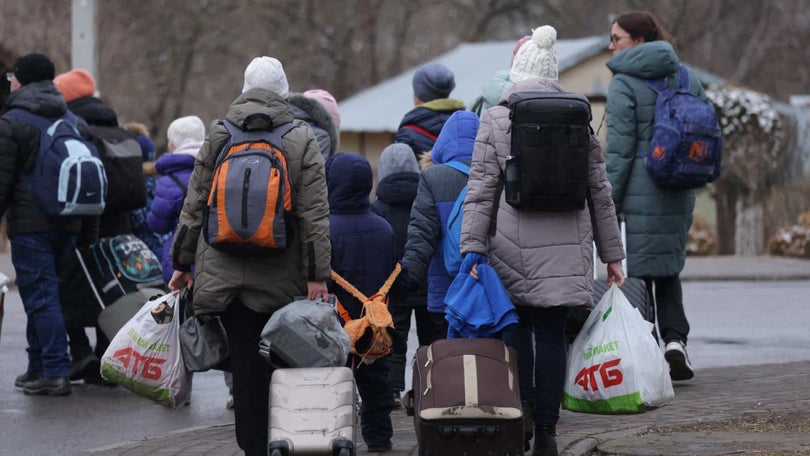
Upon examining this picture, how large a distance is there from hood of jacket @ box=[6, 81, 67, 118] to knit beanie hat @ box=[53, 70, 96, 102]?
74cm

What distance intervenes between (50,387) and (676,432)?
3897mm

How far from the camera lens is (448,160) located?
25.3 ft

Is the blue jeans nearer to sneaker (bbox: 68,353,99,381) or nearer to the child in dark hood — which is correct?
sneaker (bbox: 68,353,99,381)

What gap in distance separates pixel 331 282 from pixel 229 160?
100 centimetres

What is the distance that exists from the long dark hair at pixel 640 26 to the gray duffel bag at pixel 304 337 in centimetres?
379

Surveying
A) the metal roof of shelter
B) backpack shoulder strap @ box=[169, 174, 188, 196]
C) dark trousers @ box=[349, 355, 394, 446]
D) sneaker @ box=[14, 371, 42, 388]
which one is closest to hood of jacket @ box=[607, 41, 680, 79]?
backpack shoulder strap @ box=[169, 174, 188, 196]

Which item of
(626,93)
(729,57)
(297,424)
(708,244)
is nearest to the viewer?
(297,424)

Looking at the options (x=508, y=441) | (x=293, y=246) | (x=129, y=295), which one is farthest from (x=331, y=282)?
(x=129, y=295)

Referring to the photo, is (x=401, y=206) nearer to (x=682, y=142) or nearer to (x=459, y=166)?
(x=459, y=166)

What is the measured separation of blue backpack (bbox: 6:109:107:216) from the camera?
9.17 m

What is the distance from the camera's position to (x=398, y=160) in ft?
27.7

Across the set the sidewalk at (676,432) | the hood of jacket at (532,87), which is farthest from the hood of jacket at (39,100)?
the hood of jacket at (532,87)

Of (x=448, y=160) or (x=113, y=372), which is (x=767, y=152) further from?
(x=113, y=372)

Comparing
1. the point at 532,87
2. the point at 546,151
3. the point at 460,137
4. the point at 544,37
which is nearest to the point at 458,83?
the point at 460,137
